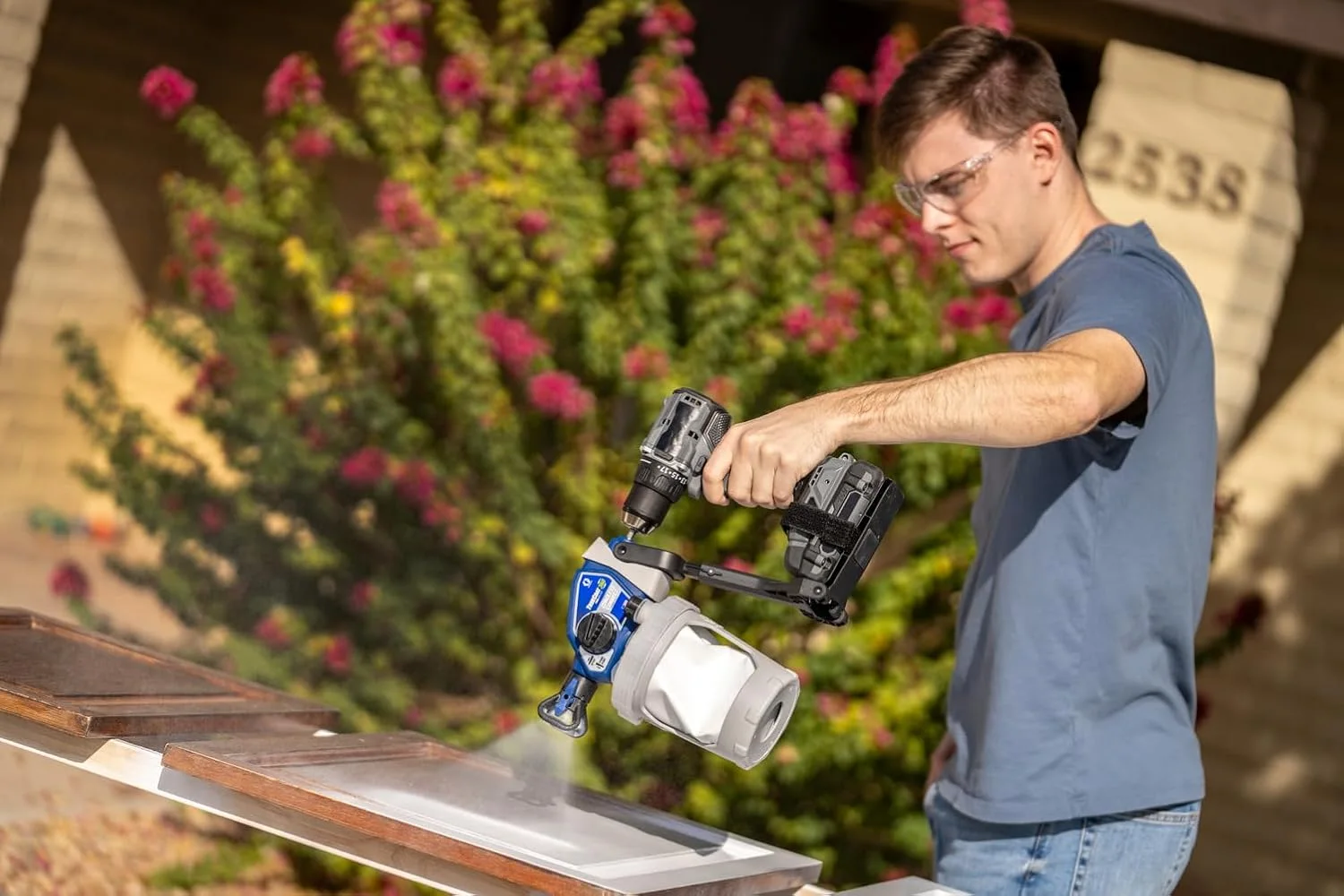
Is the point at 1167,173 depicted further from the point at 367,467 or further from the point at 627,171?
the point at 367,467

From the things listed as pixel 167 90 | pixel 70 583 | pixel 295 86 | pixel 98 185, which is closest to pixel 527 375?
pixel 295 86

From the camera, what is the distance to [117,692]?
242 centimetres

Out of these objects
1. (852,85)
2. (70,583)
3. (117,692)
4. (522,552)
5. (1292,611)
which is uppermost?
(852,85)

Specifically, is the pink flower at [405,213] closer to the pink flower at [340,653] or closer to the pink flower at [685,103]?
the pink flower at [685,103]

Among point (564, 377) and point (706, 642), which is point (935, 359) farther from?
point (706, 642)

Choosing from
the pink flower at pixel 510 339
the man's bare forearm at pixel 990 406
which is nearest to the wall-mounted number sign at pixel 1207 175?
the pink flower at pixel 510 339

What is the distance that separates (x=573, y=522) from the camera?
4664 mm

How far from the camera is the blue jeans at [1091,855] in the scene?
7.52 feet

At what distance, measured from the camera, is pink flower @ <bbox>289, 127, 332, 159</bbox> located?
194 inches

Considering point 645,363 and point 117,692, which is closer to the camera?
point 117,692

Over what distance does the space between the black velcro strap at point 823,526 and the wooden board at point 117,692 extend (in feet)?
3.14

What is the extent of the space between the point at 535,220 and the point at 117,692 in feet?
7.75

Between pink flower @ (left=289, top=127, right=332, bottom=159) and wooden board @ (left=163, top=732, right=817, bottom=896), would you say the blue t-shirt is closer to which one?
wooden board @ (left=163, top=732, right=817, bottom=896)

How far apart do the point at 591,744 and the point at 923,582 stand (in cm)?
98
